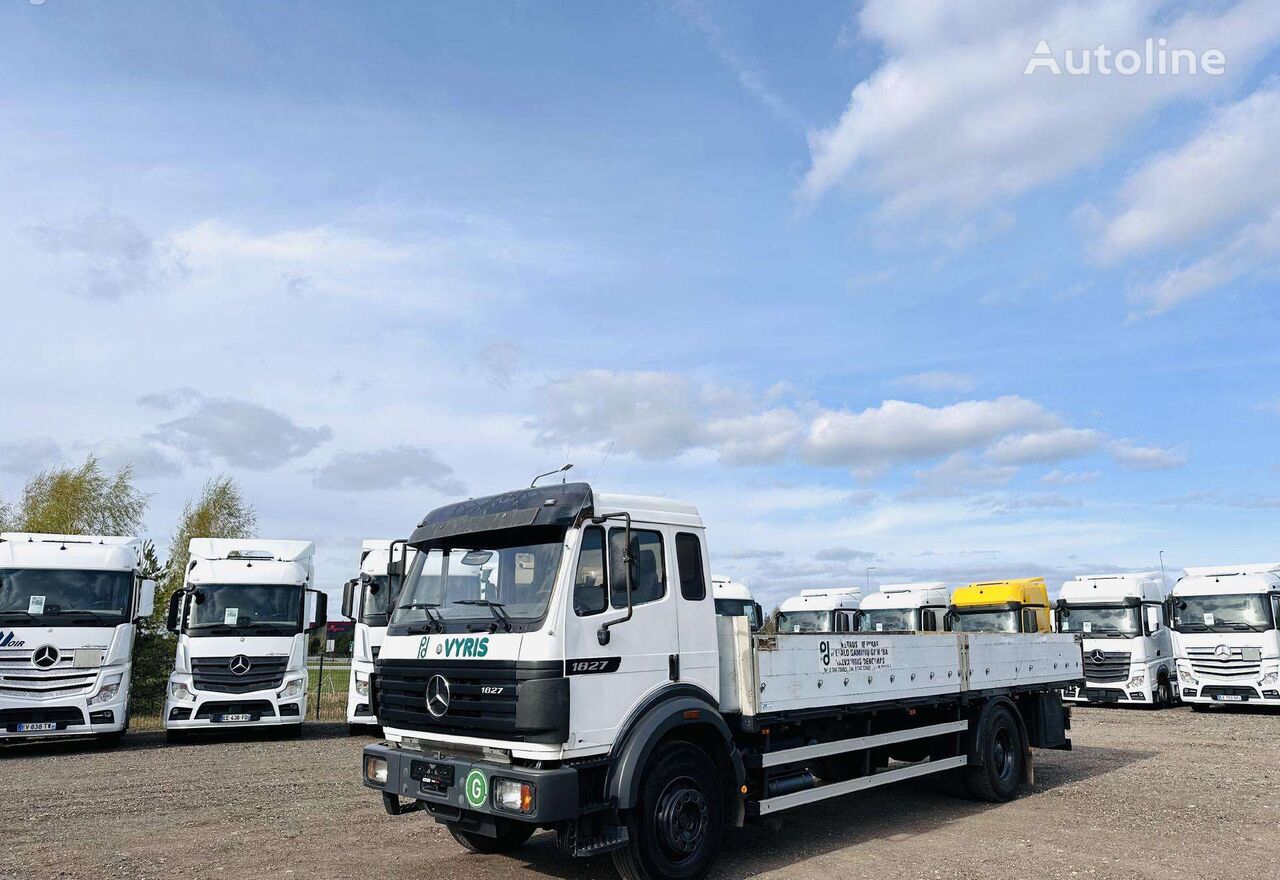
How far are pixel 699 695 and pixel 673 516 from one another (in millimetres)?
1352

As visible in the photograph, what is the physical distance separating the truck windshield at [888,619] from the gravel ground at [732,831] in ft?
35.5

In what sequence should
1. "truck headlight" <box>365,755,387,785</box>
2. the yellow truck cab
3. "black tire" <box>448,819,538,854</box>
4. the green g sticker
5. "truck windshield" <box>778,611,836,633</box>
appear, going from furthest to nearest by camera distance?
"truck windshield" <box>778,611,836,633</box> → the yellow truck cab → "black tire" <box>448,819,538,854</box> → "truck headlight" <box>365,755,387,785</box> → the green g sticker

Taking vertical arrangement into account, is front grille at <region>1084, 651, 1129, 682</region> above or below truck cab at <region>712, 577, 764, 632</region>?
below

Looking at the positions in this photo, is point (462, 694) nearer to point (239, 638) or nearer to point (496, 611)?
point (496, 611)

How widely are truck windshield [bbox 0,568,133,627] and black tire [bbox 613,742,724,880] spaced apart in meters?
11.0

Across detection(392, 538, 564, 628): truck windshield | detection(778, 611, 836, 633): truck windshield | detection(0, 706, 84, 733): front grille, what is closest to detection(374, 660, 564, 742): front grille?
detection(392, 538, 564, 628): truck windshield

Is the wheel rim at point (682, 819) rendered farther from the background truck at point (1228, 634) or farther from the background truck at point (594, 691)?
the background truck at point (1228, 634)

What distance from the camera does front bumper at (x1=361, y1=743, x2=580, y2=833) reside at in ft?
19.5

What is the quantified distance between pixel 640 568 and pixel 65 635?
36.3ft

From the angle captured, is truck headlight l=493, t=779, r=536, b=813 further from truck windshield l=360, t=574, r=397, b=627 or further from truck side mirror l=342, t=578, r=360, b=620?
truck windshield l=360, t=574, r=397, b=627

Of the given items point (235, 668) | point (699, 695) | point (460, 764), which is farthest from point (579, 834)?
point (235, 668)

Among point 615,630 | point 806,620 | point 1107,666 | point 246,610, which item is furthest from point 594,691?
point 806,620

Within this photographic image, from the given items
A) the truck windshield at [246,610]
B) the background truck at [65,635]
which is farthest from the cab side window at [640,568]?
the background truck at [65,635]

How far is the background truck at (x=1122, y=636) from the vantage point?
2131 cm
